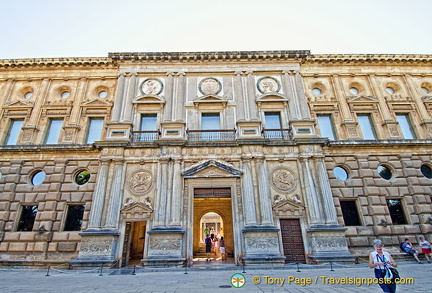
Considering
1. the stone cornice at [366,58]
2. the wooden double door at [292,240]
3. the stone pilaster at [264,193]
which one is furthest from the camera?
the stone cornice at [366,58]

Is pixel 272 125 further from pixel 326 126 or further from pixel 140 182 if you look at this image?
pixel 140 182

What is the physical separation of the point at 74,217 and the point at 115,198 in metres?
3.08

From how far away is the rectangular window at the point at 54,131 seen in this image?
16281 mm

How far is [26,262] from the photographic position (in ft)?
41.5

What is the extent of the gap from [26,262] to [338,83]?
923 inches

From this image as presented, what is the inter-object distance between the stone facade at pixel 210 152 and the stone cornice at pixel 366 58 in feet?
0.31

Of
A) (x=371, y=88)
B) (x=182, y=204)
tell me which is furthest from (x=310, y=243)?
(x=371, y=88)

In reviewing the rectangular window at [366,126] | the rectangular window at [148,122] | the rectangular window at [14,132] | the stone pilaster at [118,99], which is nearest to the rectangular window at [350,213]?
the rectangular window at [366,126]

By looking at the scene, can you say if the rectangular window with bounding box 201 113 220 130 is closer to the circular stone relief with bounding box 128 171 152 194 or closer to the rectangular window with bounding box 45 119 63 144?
the circular stone relief with bounding box 128 171 152 194

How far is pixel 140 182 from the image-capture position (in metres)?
13.9

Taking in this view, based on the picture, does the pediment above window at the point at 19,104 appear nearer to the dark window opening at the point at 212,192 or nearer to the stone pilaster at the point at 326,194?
the dark window opening at the point at 212,192

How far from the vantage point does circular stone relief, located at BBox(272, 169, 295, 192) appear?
45.5ft

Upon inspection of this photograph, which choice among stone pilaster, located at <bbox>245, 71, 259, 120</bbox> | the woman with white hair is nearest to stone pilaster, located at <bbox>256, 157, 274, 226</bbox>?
stone pilaster, located at <bbox>245, 71, 259, 120</bbox>

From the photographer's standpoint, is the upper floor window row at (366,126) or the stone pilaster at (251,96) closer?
the stone pilaster at (251,96)
